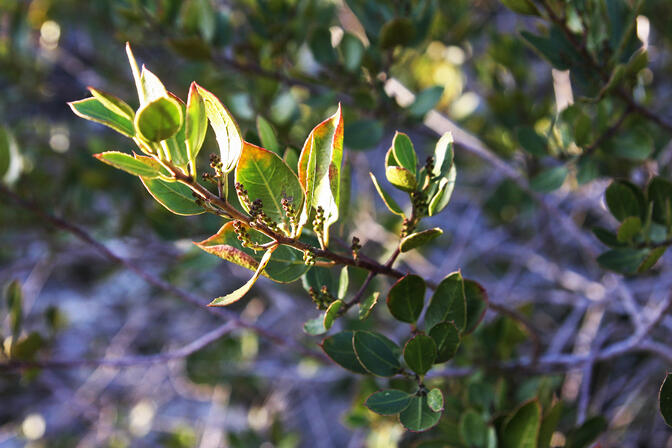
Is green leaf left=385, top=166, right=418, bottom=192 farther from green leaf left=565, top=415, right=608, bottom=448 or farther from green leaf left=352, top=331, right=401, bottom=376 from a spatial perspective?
green leaf left=565, top=415, right=608, bottom=448

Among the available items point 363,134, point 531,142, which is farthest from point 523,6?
point 363,134

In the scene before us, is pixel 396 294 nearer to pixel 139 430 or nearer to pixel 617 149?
pixel 617 149

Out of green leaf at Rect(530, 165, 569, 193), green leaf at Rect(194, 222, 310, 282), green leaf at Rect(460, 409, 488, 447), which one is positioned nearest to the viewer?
green leaf at Rect(194, 222, 310, 282)

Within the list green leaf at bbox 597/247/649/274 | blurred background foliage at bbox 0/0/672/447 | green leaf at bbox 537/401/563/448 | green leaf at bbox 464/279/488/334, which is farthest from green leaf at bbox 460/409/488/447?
green leaf at bbox 597/247/649/274

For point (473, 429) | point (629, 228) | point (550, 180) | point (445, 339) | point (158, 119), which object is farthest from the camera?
point (550, 180)

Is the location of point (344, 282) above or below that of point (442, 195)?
below

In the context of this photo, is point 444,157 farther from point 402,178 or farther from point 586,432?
point 586,432
